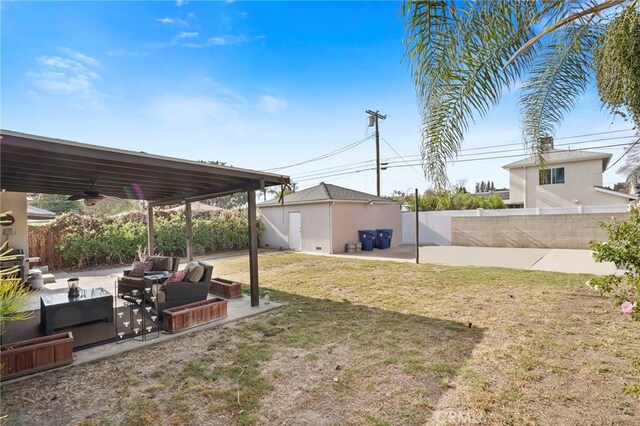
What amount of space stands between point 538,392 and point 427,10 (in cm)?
367

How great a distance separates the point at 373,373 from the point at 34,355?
3946 mm

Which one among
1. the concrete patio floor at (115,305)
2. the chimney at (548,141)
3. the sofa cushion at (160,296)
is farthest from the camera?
the sofa cushion at (160,296)

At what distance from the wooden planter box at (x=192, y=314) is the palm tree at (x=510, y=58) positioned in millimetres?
4268

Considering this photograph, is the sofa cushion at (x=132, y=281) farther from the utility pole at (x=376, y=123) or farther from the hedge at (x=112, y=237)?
the utility pole at (x=376, y=123)

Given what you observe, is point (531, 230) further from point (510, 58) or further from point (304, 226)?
point (510, 58)

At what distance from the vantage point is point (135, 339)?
4652 mm

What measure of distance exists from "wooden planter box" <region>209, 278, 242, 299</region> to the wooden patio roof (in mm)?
2080

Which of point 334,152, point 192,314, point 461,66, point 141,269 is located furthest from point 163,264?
point 334,152

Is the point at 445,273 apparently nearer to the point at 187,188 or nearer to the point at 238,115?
the point at 187,188

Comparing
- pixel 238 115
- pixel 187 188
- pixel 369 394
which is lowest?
pixel 369 394

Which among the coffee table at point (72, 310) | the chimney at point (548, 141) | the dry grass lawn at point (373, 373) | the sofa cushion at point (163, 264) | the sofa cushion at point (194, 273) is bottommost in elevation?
the dry grass lawn at point (373, 373)

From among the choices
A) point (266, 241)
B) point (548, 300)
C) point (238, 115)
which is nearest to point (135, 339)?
point (548, 300)

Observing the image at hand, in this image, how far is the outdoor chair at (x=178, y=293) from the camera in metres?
5.30

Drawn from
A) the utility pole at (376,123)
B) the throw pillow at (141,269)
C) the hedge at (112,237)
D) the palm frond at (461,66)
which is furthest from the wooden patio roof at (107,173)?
the utility pole at (376,123)
